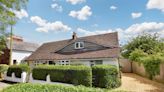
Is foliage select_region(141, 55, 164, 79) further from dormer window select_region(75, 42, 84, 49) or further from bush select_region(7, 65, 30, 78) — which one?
bush select_region(7, 65, 30, 78)

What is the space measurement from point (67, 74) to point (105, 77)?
4142mm

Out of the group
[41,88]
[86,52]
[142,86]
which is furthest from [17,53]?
[41,88]

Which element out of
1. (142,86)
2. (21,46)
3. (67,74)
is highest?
(21,46)

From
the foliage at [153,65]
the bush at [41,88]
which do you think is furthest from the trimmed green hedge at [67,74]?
the bush at [41,88]

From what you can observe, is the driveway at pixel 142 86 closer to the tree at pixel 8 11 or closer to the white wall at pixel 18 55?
the tree at pixel 8 11

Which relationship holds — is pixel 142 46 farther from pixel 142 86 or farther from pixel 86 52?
pixel 142 86

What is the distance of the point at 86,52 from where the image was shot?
29.1 metres

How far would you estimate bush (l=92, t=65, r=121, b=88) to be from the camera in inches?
677

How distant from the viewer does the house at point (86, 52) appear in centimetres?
2544

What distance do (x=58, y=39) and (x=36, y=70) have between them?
17748 mm

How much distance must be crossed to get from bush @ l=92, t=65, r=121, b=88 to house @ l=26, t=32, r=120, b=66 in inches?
247

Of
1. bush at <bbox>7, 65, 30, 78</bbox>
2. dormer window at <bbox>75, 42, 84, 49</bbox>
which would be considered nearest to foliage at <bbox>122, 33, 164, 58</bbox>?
dormer window at <bbox>75, 42, 84, 49</bbox>

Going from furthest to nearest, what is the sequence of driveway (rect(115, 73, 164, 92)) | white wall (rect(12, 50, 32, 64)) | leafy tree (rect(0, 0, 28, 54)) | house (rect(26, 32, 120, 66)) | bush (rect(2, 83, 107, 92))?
white wall (rect(12, 50, 32, 64)) → house (rect(26, 32, 120, 66)) → driveway (rect(115, 73, 164, 92)) → leafy tree (rect(0, 0, 28, 54)) → bush (rect(2, 83, 107, 92))

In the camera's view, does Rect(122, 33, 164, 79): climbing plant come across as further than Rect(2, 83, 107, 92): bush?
Yes
